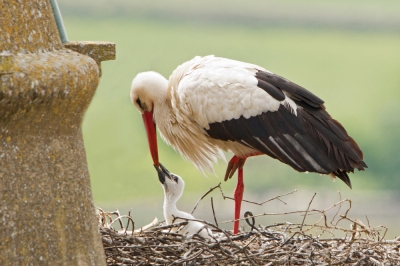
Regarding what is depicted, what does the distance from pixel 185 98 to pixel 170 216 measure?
102 cm

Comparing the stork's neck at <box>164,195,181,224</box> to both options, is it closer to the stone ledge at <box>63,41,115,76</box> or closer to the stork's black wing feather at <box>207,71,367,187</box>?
the stork's black wing feather at <box>207,71,367,187</box>

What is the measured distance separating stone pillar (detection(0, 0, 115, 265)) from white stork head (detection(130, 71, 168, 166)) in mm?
3325

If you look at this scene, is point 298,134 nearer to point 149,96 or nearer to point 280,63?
point 149,96

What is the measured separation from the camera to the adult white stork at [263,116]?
5.66m

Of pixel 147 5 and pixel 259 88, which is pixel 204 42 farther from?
pixel 259 88

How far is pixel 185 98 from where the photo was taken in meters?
5.83

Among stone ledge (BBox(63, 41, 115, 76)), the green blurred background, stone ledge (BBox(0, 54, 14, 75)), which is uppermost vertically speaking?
stone ledge (BBox(0, 54, 14, 75))

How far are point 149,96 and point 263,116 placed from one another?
A: 107 cm

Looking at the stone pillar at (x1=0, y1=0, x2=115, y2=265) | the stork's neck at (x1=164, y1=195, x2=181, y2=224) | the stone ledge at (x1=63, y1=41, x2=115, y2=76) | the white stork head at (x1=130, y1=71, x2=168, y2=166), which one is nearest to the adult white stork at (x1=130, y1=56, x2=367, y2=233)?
the white stork head at (x1=130, y1=71, x2=168, y2=166)

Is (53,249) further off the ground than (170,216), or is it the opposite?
(53,249)

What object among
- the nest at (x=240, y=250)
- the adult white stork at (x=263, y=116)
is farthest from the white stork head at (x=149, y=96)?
the nest at (x=240, y=250)

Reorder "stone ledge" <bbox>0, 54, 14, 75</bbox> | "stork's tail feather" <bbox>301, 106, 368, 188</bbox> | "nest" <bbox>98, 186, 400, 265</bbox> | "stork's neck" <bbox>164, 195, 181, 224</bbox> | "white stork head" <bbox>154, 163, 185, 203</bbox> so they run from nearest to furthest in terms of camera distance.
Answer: "stone ledge" <bbox>0, 54, 14, 75</bbox> < "nest" <bbox>98, 186, 400, 265</bbox> < "stork's neck" <bbox>164, 195, 181, 224</bbox> < "white stork head" <bbox>154, 163, 185, 203</bbox> < "stork's tail feather" <bbox>301, 106, 368, 188</bbox>

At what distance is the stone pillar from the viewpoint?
2.53 metres

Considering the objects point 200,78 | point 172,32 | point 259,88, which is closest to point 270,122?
point 259,88
